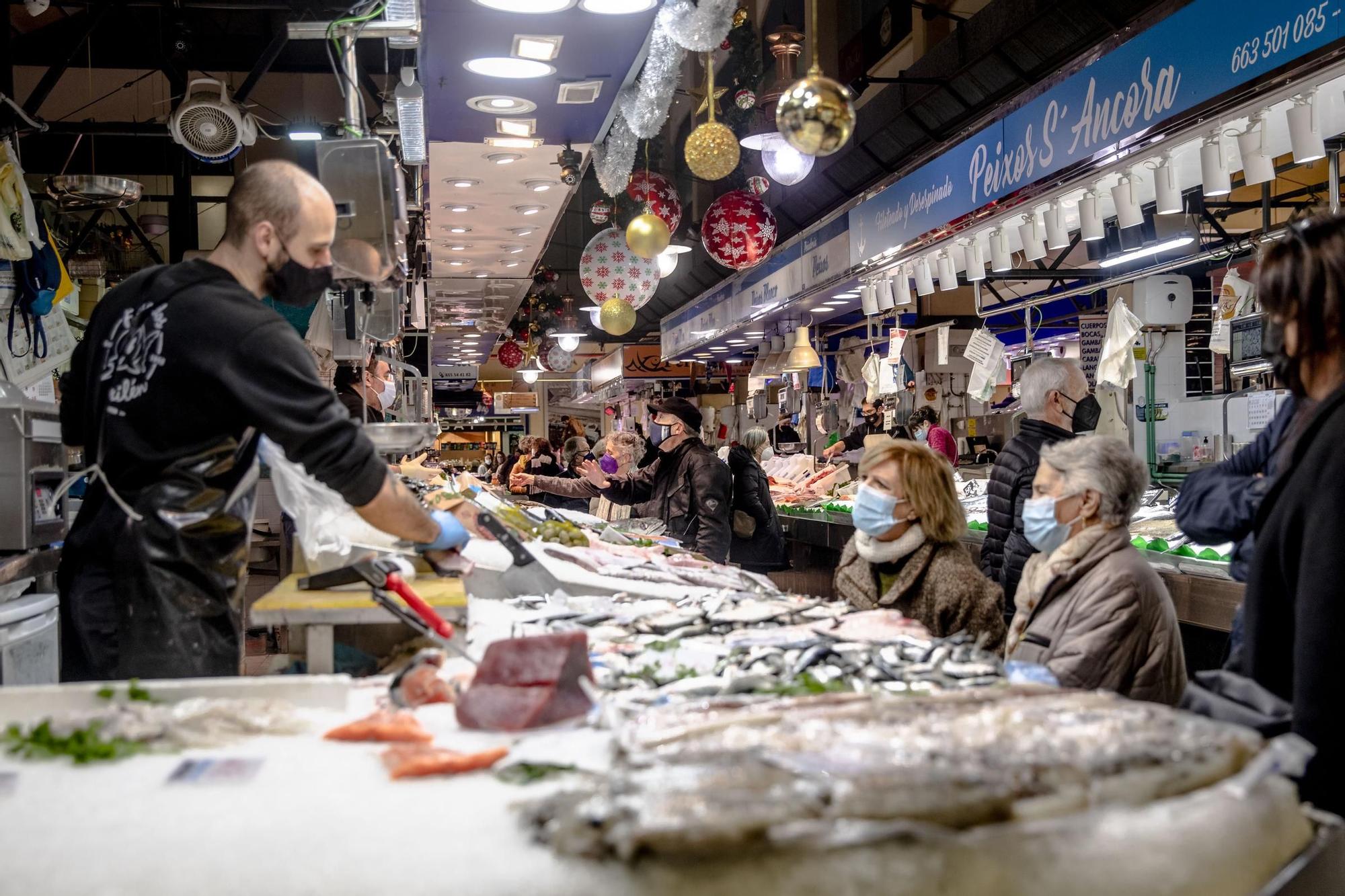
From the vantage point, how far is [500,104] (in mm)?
6656

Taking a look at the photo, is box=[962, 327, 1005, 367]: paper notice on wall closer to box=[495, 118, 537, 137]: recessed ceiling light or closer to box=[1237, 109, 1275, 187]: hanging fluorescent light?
box=[495, 118, 537, 137]: recessed ceiling light

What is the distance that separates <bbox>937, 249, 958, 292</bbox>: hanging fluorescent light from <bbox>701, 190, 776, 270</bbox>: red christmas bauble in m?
1.75

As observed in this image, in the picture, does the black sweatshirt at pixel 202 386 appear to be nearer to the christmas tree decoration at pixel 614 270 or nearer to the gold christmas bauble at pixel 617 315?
the christmas tree decoration at pixel 614 270

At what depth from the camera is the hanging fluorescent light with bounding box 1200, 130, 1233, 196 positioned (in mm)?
5234

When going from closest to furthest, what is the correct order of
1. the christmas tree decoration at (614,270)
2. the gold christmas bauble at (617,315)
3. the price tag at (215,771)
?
1. the price tag at (215,771)
2. the christmas tree decoration at (614,270)
3. the gold christmas bauble at (617,315)

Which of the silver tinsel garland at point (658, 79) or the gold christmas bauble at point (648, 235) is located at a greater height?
the silver tinsel garland at point (658, 79)

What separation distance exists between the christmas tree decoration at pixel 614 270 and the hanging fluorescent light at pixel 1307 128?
274 inches

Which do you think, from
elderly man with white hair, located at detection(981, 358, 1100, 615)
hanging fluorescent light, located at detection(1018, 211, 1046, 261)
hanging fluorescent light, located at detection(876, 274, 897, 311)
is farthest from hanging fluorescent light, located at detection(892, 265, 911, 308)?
elderly man with white hair, located at detection(981, 358, 1100, 615)

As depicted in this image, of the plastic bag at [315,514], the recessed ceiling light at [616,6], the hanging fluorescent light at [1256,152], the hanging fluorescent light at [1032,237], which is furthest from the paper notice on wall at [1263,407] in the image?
the plastic bag at [315,514]

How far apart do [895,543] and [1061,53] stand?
503 centimetres

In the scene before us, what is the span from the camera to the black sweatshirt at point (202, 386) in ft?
8.52

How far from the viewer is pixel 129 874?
1.36 meters

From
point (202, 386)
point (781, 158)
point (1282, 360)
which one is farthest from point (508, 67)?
point (1282, 360)

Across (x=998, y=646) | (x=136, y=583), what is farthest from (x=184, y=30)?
(x=998, y=646)
